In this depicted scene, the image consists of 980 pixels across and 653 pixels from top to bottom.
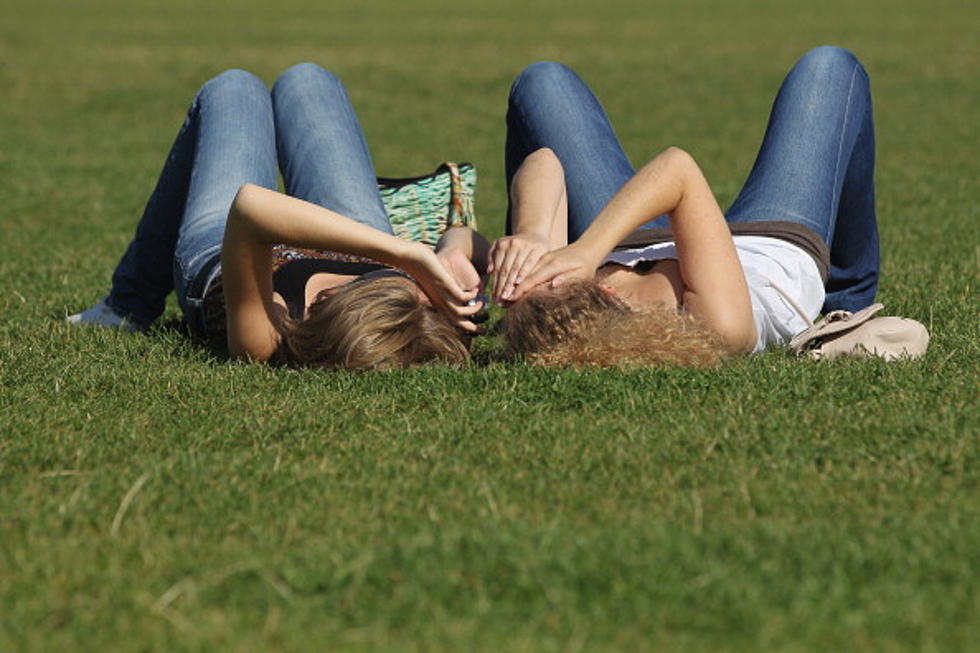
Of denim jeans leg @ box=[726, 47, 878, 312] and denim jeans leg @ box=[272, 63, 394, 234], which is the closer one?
denim jeans leg @ box=[726, 47, 878, 312]

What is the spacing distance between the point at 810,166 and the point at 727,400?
78.5 inches

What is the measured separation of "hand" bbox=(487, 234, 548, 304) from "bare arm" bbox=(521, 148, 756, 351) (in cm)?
5

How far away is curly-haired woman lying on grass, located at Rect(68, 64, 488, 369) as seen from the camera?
5.14 meters

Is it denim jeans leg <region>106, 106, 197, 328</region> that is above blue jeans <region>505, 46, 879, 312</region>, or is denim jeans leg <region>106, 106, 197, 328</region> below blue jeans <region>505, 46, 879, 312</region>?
below

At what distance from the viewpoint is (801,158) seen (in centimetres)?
634

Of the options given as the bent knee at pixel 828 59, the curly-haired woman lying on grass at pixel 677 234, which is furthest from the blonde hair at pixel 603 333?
the bent knee at pixel 828 59

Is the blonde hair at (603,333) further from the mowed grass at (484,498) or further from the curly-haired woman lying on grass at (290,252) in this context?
the curly-haired woman lying on grass at (290,252)

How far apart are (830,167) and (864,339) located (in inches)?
49.7

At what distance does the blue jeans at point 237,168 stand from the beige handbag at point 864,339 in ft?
6.57

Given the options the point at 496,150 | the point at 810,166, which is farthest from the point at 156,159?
the point at 810,166

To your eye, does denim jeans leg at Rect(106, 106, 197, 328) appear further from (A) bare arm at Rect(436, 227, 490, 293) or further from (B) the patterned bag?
(A) bare arm at Rect(436, 227, 490, 293)

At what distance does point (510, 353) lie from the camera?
17.2 ft

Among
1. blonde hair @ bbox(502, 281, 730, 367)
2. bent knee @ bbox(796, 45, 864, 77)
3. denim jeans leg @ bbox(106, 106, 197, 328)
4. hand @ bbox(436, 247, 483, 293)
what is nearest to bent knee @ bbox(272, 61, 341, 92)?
denim jeans leg @ bbox(106, 106, 197, 328)

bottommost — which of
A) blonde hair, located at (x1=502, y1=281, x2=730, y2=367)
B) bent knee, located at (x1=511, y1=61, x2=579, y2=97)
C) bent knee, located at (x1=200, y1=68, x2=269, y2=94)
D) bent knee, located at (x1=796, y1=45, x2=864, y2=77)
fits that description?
blonde hair, located at (x1=502, y1=281, x2=730, y2=367)
